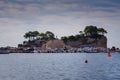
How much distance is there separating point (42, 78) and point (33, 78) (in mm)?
1402

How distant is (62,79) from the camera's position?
155 feet

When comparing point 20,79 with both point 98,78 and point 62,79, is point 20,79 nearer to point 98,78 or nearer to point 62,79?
point 62,79

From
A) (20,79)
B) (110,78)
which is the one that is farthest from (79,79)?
(20,79)

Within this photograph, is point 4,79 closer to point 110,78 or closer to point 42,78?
point 42,78

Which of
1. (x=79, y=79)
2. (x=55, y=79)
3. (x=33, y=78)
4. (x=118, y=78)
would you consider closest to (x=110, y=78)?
(x=118, y=78)

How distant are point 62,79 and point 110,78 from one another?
7769 millimetres

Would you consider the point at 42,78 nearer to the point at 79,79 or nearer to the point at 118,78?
the point at 79,79

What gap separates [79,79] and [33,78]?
723 centimetres

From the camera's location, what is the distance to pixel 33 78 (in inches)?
1922

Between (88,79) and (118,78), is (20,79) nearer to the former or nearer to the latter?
(88,79)

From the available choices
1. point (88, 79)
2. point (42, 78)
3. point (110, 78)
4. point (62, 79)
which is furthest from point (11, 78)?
point (110, 78)

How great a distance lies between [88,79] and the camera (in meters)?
47.3

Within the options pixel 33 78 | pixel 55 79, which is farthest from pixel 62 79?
pixel 33 78

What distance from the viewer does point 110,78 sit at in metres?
49.2
